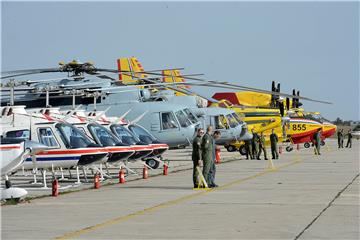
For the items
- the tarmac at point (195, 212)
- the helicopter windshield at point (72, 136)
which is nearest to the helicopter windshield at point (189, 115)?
the tarmac at point (195, 212)

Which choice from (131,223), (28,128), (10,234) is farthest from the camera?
(28,128)

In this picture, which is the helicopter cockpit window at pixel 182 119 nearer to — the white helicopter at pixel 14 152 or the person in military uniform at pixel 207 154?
the person in military uniform at pixel 207 154

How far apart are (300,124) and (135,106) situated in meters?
20.5

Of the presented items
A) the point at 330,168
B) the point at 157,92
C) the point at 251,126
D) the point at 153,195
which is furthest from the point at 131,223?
the point at 251,126

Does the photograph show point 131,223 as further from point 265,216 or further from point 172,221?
point 265,216

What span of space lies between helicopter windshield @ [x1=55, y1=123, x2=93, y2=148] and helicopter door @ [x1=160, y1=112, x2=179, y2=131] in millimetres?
9955

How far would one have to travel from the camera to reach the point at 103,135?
22.7 m

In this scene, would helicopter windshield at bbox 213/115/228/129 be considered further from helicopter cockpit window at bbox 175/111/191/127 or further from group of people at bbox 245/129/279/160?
helicopter cockpit window at bbox 175/111/191/127

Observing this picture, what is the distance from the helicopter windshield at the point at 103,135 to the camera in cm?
2233

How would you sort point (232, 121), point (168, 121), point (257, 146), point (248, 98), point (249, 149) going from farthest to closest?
point (248, 98) < point (232, 121) < point (249, 149) < point (257, 146) < point (168, 121)

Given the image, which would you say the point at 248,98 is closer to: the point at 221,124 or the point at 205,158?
the point at 221,124

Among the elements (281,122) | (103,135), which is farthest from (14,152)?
(281,122)

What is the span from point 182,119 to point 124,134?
7381 mm

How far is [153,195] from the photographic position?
17266 millimetres
